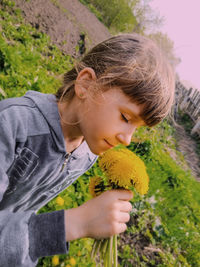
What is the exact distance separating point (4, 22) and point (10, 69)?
5.65 feet

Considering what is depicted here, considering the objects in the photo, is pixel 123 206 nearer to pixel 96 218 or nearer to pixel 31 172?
pixel 96 218

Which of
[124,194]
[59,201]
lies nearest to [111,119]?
[124,194]

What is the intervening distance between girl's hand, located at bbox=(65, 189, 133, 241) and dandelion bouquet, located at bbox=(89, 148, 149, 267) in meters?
0.09

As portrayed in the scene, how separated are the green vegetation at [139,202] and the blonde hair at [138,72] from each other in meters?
1.12

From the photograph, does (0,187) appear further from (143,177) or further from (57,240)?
(143,177)

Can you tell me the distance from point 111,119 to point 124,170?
0.81 feet

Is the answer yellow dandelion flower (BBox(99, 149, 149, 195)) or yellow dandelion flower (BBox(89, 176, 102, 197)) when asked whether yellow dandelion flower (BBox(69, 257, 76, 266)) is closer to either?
yellow dandelion flower (BBox(89, 176, 102, 197))

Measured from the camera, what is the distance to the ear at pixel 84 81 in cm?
106

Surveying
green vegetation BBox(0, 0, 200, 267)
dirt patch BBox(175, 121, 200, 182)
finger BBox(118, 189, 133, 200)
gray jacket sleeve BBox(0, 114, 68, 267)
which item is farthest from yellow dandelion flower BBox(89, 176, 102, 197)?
dirt patch BBox(175, 121, 200, 182)

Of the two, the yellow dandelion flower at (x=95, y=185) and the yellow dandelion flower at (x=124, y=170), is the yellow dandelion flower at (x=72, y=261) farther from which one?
the yellow dandelion flower at (x=124, y=170)

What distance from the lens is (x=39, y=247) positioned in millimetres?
703

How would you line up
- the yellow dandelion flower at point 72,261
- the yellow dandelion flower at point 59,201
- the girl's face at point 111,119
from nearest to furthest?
the girl's face at point 111,119, the yellow dandelion flower at point 72,261, the yellow dandelion flower at point 59,201

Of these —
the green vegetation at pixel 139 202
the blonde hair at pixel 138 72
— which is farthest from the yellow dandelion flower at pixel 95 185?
the green vegetation at pixel 139 202

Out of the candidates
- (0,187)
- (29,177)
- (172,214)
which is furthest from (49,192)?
(172,214)
